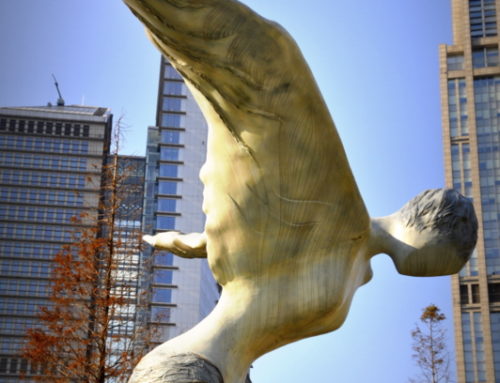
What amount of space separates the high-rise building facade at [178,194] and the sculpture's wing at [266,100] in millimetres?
39280

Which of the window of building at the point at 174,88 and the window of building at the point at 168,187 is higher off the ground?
the window of building at the point at 174,88

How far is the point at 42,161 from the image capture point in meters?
61.7

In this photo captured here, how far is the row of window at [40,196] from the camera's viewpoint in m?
59.1

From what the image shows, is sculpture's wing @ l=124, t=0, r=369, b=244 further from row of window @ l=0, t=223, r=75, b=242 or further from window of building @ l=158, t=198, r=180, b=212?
row of window @ l=0, t=223, r=75, b=242

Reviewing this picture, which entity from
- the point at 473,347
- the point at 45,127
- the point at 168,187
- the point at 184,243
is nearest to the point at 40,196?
the point at 45,127

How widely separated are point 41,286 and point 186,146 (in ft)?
69.0

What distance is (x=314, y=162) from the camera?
3211mm

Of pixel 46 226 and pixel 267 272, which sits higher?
pixel 46 226

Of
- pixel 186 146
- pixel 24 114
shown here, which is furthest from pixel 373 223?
pixel 24 114

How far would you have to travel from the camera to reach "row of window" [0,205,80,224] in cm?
5931

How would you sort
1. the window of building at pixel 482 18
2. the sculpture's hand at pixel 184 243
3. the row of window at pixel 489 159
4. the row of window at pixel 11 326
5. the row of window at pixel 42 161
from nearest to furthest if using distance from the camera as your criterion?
the sculpture's hand at pixel 184 243 → the row of window at pixel 489 159 → the row of window at pixel 11 326 → the row of window at pixel 42 161 → the window of building at pixel 482 18

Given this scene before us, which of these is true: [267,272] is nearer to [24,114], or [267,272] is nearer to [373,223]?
[373,223]

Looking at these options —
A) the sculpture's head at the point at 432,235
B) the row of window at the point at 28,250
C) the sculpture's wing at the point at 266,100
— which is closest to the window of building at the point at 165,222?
the row of window at the point at 28,250

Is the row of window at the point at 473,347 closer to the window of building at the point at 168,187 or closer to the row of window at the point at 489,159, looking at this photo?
the row of window at the point at 489,159
